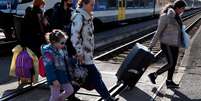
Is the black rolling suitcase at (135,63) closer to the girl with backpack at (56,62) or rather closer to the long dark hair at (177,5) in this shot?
the long dark hair at (177,5)

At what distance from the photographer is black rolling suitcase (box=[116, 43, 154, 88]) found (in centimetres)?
809

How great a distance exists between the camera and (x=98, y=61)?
1222cm

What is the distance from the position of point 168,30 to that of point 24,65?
2.70 metres

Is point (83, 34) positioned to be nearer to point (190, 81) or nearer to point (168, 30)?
point (168, 30)

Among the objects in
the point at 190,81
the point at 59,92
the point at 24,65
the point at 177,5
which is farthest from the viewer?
the point at 190,81

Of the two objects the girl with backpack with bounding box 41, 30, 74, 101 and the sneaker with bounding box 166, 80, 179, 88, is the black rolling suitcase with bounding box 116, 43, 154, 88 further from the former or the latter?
the girl with backpack with bounding box 41, 30, 74, 101

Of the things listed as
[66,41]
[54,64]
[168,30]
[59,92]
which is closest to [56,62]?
[54,64]

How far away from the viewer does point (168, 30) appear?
27.3 ft

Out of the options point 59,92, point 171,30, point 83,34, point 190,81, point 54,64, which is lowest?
point 190,81

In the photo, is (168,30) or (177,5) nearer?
(177,5)

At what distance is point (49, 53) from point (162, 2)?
3501 cm

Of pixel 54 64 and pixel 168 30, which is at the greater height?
pixel 54 64

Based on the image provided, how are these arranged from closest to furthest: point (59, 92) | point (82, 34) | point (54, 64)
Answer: point (54, 64)
point (59, 92)
point (82, 34)

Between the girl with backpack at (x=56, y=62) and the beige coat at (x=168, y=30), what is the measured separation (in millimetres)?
2717
